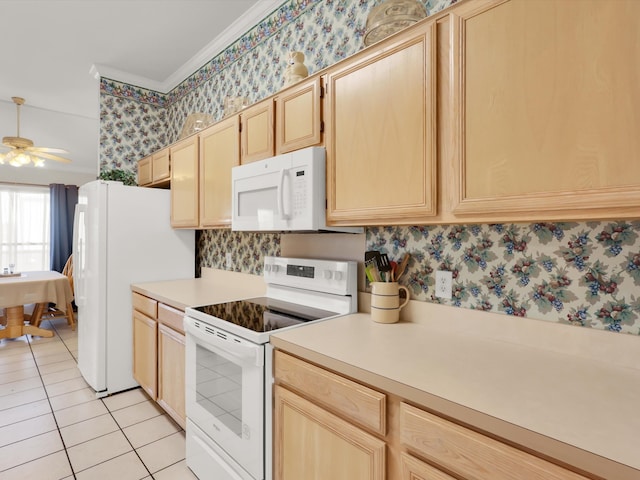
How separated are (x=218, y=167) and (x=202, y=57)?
4.74 feet

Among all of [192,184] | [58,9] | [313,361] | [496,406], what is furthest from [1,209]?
[496,406]

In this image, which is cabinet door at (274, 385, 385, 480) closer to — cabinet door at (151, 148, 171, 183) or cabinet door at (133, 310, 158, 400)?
cabinet door at (133, 310, 158, 400)

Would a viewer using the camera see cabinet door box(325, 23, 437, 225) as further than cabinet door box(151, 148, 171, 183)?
No

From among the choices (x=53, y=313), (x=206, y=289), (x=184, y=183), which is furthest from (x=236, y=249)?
(x=53, y=313)

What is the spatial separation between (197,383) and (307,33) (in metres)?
2.16

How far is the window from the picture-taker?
5.69 metres

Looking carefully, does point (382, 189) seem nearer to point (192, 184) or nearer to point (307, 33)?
point (307, 33)

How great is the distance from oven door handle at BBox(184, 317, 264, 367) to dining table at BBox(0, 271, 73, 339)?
11.8ft

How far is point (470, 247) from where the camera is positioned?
1.44 meters

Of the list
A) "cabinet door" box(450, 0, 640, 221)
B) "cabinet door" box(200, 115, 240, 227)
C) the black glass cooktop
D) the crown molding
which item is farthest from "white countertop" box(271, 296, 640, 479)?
the crown molding

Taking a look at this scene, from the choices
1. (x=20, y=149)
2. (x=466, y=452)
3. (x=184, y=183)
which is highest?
(x=20, y=149)

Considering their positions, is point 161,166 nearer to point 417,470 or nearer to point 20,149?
point 20,149

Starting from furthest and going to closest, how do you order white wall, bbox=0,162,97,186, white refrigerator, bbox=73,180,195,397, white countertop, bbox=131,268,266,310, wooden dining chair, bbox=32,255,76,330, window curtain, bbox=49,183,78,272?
window curtain, bbox=49,183,78,272, white wall, bbox=0,162,97,186, wooden dining chair, bbox=32,255,76,330, white refrigerator, bbox=73,180,195,397, white countertop, bbox=131,268,266,310

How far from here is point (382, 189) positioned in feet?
4.54
